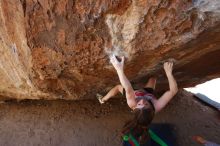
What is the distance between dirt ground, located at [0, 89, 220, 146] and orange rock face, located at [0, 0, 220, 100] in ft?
3.24

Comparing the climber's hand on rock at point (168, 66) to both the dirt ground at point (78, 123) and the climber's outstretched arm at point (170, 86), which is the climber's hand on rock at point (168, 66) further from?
the dirt ground at point (78, 123)

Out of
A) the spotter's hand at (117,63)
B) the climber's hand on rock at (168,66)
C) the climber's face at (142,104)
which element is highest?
the spotter's hand at (117,63)

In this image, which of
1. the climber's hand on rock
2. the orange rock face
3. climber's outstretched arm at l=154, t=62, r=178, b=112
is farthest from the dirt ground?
the climber's hand on rock

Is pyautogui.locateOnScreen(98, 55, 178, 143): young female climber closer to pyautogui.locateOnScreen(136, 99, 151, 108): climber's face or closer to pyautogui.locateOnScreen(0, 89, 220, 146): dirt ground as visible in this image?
pyautogui.locateOnScreen(136, 99, 151, 108): climber's face

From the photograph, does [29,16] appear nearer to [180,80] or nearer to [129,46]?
[129,46]

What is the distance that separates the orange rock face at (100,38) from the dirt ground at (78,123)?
99 centimetres

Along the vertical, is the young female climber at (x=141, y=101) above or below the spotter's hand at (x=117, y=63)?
below

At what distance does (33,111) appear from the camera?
5.18 m

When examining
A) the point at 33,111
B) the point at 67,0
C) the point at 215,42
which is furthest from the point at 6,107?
the point at 215,42

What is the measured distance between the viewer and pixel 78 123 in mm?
5035

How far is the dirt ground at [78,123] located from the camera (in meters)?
4.85

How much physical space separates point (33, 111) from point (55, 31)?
2.25 metres

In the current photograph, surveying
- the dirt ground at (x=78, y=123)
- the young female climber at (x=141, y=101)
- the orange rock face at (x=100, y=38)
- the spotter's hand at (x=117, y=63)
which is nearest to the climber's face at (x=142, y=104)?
the young female climber at (x=141, y=101)

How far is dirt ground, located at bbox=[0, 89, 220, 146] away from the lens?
4848 millimetres
